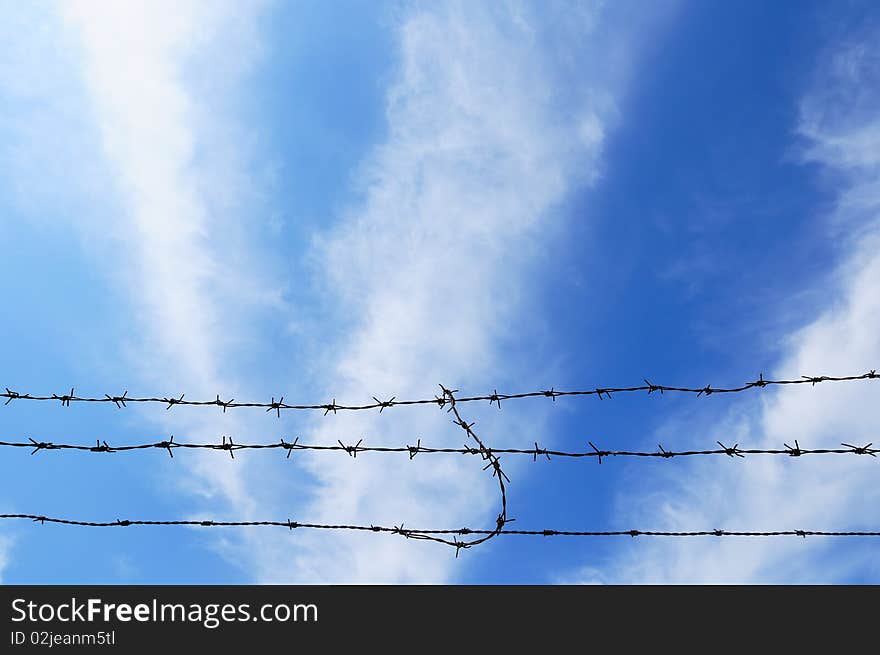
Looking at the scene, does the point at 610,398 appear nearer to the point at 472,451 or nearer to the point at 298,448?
the point at 472,451

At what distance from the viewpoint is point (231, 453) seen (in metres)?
5.24

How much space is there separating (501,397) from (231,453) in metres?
1.96

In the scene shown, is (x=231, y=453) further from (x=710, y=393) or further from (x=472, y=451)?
(x=710, y=393)
